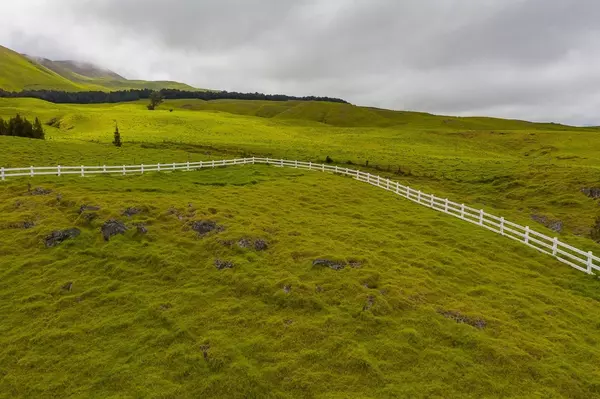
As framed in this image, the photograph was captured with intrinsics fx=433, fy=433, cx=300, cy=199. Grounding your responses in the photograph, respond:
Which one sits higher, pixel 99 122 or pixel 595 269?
pixel 99 122

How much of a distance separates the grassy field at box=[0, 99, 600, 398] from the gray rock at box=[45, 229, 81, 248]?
0.42 metres

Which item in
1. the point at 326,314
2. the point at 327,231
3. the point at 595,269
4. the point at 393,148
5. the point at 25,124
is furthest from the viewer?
the point at 393,148

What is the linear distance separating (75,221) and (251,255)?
9.67 m

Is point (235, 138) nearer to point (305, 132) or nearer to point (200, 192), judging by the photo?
point (305, 132)

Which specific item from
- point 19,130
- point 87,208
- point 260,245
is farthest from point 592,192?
point 19,130

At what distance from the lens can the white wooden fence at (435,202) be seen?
2200 cm

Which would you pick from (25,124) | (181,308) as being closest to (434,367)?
(181,308)

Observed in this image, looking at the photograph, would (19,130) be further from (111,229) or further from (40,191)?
(111,229)

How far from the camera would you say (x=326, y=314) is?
14688 mm

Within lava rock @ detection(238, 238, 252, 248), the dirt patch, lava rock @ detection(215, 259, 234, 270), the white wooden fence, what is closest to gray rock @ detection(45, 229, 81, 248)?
lava rock @ detection(215, 259, 234, 270)

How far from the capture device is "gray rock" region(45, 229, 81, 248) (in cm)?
1997

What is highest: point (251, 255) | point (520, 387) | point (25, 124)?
point (25, 124)

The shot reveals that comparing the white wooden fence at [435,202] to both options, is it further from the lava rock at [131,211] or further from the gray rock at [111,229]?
the gray rock at [111,229]

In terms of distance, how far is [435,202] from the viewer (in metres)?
31.1
